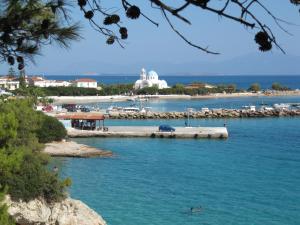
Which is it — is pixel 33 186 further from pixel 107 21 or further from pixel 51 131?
pixel 51 131

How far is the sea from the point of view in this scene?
58.8ft

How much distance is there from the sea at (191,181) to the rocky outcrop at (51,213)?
2.18 metres

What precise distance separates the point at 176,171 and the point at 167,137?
49.5 ft

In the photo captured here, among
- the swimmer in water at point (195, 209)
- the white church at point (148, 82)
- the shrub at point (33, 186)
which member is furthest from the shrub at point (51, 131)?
the white church at point (148, 82)

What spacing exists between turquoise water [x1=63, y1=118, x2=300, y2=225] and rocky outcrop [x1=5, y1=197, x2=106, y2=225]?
2091mm

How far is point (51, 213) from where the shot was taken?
1420 centimetres

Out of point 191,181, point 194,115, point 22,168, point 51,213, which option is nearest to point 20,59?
point 51,213

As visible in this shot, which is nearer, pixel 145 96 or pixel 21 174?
pixel 21 174

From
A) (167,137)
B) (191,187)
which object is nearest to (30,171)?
(191,187)

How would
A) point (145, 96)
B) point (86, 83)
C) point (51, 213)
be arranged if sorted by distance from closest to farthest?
1. point (51, 213)
2. point (145, 96)
3. point (86, 83)

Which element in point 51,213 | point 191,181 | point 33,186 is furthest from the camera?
point 191,181

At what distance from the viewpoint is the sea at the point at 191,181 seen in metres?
17.9

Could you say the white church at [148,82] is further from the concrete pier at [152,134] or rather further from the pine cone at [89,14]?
the pine cone at [89,14]

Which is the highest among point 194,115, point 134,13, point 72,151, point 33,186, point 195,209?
point 134,13
